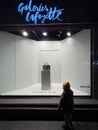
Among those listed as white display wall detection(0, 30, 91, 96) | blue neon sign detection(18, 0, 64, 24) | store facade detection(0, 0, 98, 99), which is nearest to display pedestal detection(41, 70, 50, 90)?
store facade detection(0, 0, 98, 99)

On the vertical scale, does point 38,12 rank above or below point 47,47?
above

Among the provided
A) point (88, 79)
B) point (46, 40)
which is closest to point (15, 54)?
point (46, 40)

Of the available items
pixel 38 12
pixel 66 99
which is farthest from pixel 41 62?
pixel 66 99

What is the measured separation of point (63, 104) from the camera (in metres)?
3.93

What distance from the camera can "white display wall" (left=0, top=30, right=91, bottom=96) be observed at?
6.09 metres

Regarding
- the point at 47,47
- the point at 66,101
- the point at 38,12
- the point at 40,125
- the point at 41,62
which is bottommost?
the point at 40,125

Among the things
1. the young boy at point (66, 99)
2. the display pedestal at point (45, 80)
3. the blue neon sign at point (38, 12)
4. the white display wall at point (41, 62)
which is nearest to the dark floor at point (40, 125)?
the young boy at point (66, 99)

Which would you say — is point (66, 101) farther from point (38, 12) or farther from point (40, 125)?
point (38, 12)

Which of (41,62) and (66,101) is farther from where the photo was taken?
(41,62)

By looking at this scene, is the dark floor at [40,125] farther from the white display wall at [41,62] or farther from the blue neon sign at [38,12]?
the blue neon sign at [38,12]

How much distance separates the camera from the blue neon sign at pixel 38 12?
5293mm

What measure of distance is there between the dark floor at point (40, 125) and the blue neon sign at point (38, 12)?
3.16 meters

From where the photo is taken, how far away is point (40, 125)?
424 cm

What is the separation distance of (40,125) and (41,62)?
15.2ft
